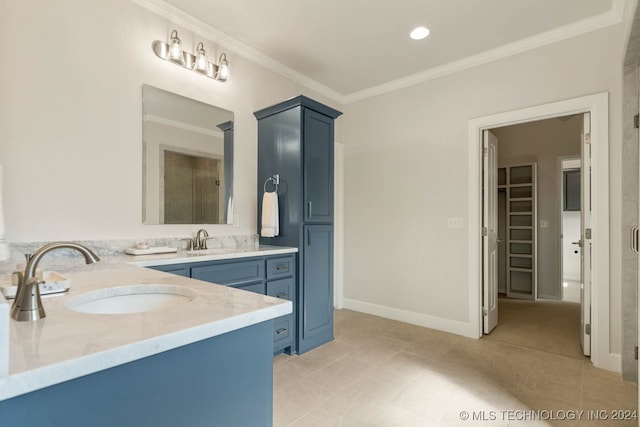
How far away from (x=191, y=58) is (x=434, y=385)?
119 inches

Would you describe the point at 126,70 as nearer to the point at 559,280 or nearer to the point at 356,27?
the point at 356,27

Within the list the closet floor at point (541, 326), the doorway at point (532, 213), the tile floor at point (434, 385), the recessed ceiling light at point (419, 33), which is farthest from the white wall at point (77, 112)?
the doorway at point (532, 213)

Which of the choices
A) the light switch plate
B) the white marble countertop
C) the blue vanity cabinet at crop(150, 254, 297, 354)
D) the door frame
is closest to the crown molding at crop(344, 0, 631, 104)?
the door frame

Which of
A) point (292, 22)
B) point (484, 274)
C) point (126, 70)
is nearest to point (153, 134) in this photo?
point (126, 70)

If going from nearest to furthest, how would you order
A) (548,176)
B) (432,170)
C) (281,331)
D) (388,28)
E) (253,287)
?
(253,287) < (281,331) < (388,28) < (432,170) < (548,176)

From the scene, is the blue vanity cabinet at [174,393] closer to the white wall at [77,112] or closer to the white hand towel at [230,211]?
the white wall at [77,112]

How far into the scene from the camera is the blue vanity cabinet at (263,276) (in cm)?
205

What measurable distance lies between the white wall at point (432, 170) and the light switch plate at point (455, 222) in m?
0.04

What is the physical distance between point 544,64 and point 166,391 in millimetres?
3432

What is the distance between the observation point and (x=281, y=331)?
249cm

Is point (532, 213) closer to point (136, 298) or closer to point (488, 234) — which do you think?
point (488, 234)

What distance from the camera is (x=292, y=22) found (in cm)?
255

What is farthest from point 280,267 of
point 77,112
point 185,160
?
point 77,112

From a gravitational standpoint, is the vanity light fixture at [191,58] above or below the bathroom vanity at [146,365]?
above
